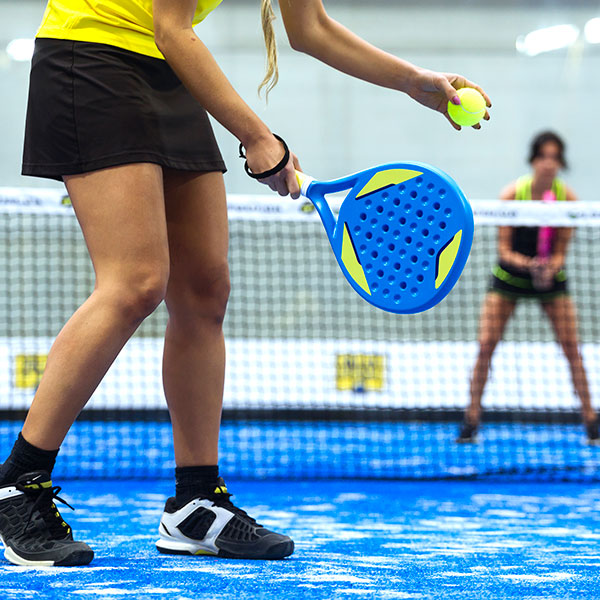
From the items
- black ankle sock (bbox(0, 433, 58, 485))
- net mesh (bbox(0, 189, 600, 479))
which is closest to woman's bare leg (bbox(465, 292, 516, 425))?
net mesh (bbox(0, 189, 600, 479))

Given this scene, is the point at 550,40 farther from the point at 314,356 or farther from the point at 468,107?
the point at 468,107

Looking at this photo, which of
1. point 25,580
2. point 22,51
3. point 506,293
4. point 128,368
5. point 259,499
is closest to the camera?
point 25,580

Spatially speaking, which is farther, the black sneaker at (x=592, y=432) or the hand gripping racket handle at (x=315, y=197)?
the black sneaker at (x=592, y=432)

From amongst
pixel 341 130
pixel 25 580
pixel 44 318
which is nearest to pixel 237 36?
pixel 341 130

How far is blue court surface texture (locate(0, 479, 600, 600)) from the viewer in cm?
183

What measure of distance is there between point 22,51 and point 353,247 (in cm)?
536

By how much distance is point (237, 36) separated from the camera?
6.82m

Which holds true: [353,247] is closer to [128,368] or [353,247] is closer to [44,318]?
[128,368]

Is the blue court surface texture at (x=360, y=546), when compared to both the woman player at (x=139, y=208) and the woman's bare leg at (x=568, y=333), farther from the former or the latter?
the woman's bare leg at (x=568, y=333)

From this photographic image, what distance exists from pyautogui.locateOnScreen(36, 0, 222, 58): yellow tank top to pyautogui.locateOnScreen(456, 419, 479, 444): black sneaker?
11.4ft

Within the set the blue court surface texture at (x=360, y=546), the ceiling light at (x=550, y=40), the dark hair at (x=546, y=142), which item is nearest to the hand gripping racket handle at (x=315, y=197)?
the blue court surface texture at (x=360, y=546)

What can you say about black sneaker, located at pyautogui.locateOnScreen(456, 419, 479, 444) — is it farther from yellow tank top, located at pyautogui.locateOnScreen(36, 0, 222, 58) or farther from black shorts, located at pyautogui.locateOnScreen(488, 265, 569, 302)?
yellow tank top, located at pyautogui.locateOnScreen(36, 0, 222, 58)

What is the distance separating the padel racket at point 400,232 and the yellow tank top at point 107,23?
1.50 feet

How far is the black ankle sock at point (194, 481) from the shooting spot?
2229 mm
